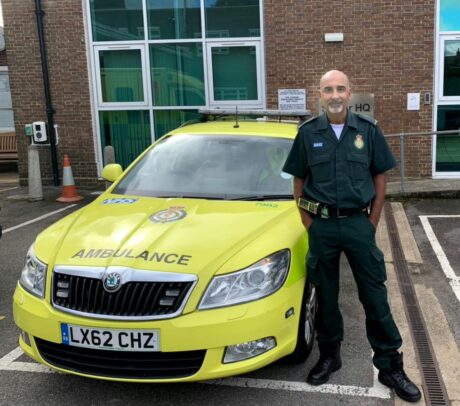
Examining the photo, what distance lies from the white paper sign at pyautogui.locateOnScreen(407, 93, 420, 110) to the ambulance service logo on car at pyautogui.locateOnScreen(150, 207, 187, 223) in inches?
305

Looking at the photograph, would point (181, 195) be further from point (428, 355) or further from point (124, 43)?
point (124, 43)

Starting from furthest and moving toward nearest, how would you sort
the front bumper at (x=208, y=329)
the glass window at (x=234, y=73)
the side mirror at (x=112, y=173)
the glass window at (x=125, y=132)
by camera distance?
the glass window at (x=125, y=132), the glass window at (x=234, y=73), the side mirror at (x=112, y=173), the front bumper at (x=208, y=329)

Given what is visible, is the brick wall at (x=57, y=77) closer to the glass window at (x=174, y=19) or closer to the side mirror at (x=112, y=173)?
the glass window at (x=174, y=19)

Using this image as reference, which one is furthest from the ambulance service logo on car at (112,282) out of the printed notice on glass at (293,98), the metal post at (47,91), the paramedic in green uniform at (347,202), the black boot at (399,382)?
the metal post at (47,91)

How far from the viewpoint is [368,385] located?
11.2 feet

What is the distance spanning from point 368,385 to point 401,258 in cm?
295

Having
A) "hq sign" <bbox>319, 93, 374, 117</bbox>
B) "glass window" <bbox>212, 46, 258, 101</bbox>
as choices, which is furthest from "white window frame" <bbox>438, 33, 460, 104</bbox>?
"glass window" <bbox>212, 46, 258, 101</bbox>

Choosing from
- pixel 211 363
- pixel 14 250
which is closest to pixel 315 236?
pixel 211 363

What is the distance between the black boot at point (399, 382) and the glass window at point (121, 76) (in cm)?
909

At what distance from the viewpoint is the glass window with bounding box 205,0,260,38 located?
421 inches

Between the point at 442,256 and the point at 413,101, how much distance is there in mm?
5007

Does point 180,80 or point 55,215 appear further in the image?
point 180,80

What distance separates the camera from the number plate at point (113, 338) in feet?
9.44

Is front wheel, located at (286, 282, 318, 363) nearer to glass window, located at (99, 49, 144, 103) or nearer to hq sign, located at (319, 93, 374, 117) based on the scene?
hq sign, located at (319, 93, 374, 117)
